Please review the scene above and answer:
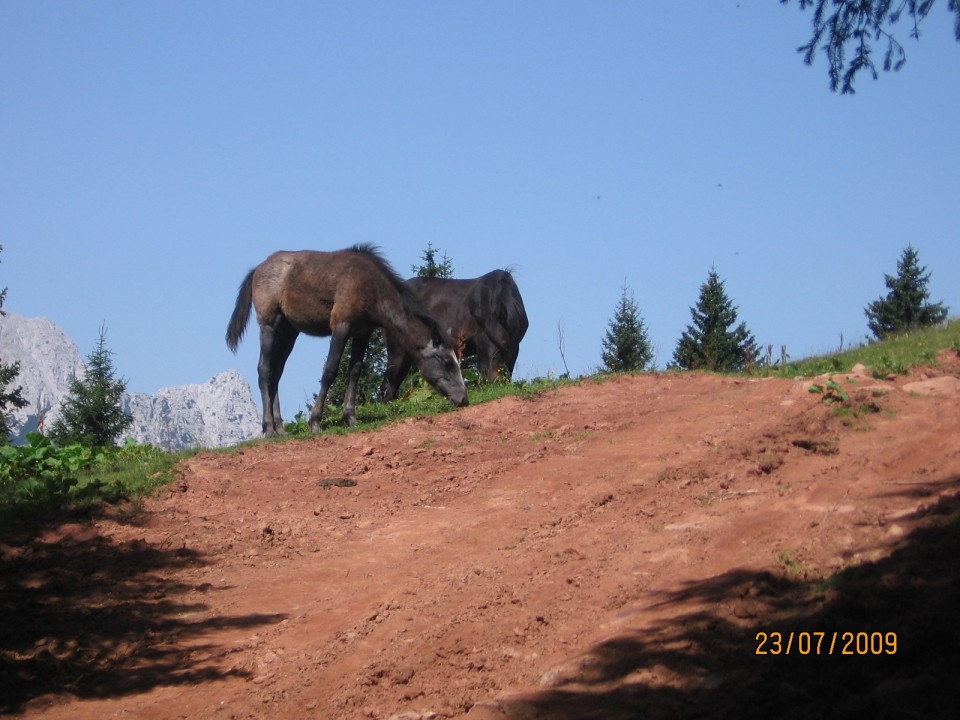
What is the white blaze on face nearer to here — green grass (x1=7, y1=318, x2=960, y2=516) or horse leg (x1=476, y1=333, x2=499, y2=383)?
green grass (x1=7, y1=318, x2=960, y2=516)

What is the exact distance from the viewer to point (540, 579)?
23.9 ft

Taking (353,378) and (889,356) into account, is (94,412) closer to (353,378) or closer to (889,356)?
(353,378)

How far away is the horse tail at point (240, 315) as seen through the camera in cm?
1591

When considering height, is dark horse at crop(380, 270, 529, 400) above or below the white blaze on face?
above

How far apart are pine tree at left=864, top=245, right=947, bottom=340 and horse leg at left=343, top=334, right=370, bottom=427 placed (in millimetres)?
26769

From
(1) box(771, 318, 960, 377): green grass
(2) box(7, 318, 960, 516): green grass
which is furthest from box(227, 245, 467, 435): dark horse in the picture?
(1) box(771, 318, 960, 377): green grass

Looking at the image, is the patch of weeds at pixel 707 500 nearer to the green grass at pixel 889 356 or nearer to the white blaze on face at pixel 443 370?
the green grass at pixel 889 356

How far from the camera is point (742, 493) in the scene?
324 inches

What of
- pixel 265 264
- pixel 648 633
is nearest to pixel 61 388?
pixel 265 264

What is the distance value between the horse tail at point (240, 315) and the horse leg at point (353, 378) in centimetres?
167

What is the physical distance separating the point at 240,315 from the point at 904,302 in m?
31.0

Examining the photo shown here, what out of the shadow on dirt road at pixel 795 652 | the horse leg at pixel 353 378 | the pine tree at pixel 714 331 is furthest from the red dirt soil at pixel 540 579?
the pine tree at pixel 714 331

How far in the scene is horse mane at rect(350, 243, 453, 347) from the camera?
15.8 metres

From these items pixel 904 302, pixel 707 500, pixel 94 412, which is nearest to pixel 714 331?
pixel 904 302
